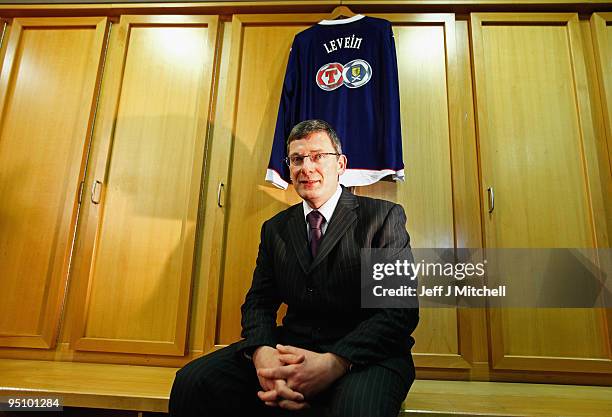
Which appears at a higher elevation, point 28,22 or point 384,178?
point 28,22

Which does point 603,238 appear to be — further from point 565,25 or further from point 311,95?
point 311,95

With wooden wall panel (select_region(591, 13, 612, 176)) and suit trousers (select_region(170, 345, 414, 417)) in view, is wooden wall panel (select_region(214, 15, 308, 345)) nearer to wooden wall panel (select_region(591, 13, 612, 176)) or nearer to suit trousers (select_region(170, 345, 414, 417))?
suit trousers (select_region(170, 345, 414, 417))

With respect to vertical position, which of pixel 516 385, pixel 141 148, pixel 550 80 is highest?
pixel 550 80

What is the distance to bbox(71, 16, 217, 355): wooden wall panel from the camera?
185 centimetres

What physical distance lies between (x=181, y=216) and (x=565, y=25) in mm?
2331

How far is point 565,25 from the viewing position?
6.82ft

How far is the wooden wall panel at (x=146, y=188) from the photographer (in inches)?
73.0

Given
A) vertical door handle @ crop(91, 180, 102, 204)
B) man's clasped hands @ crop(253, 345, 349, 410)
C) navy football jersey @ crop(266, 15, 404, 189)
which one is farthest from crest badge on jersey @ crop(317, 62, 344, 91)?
man's clasped hands @ crop(253, 345, 349, 410)

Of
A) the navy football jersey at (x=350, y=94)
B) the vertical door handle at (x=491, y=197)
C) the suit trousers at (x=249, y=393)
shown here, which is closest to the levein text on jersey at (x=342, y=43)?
the navy football jersey at (x=350, y=94)

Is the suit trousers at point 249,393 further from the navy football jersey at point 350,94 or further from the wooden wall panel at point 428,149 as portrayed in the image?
the navy football jersey at point 350,94

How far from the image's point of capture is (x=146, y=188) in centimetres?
201

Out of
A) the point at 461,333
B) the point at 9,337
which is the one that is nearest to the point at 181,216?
the point at 9,337

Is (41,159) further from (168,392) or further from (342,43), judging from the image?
(342,43)

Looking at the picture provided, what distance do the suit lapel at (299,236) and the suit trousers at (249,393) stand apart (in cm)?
34
